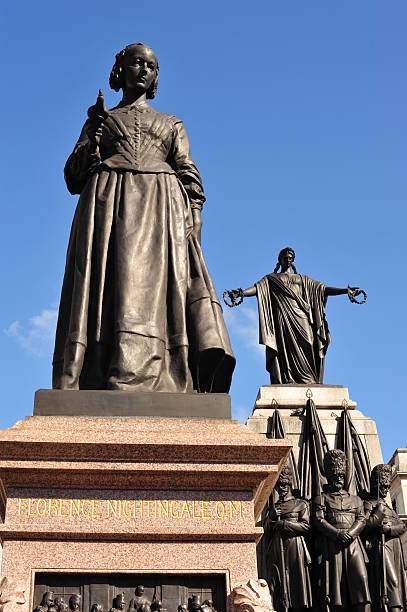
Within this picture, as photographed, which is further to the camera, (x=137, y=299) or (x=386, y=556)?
(x=386, y=556)

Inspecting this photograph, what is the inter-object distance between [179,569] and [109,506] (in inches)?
31.1

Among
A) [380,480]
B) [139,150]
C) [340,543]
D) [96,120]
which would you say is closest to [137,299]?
[139,150]

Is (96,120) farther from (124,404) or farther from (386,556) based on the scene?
(386,556)

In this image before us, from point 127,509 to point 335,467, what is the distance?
5.58 metres

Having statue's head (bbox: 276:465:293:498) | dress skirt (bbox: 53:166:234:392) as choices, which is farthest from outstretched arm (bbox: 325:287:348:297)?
dress skirt (bbox: 53:166:234:392)

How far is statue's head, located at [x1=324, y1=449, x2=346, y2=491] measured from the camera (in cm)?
1323

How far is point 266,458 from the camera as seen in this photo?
8461mm

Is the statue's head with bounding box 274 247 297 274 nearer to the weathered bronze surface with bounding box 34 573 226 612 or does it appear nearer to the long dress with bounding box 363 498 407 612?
the long dress with bounding box 363 498 407 612

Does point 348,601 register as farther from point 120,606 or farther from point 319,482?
point 120,606

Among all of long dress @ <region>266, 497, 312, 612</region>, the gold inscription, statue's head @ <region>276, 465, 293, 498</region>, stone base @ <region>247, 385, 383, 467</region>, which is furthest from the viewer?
stone base @ <region>247, 385, 383, 467</region>

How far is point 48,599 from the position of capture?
786 cm

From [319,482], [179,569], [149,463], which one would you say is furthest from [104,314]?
[319,482]

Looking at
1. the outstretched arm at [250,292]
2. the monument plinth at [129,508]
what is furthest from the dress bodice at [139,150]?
the outstretched arm at [250,292]

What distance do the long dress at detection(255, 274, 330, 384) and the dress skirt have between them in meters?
11.8
